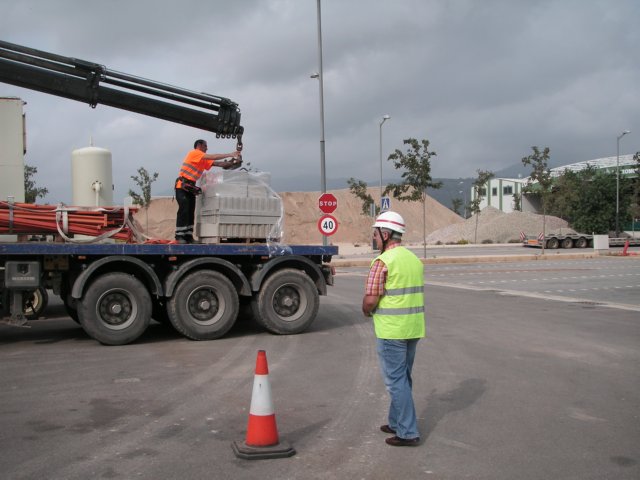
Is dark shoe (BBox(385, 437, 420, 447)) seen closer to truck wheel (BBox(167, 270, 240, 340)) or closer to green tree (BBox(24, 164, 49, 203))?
truck wheel (BBox(167, 270, 240, 340))

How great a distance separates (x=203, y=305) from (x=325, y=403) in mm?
4298

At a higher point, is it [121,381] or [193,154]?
[193,154]

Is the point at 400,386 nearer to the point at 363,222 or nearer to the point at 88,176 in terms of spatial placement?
the point at 88,176

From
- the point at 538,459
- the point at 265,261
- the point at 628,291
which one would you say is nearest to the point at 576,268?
the point at 628,291

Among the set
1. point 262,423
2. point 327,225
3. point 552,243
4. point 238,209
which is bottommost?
point 262,423

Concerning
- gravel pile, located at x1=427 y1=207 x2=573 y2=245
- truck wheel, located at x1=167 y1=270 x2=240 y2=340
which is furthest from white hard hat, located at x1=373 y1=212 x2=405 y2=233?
gravel pile, located at x1=427 y1=207 x2=573 y2=245

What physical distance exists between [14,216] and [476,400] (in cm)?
703

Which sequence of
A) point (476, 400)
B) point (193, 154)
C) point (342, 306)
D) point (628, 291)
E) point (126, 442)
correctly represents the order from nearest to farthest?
point (126, 442), point (476, 400), point (193, 154), point (342, 306), point (628, 291)

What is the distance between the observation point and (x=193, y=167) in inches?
422

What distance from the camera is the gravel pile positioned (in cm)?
6481

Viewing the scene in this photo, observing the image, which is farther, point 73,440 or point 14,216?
point 14,216

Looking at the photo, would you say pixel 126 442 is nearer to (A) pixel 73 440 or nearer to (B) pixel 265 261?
(A) pixel 73 440

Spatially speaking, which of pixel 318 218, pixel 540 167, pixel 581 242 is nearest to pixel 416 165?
pixel 540 167

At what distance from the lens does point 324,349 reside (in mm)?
10008
